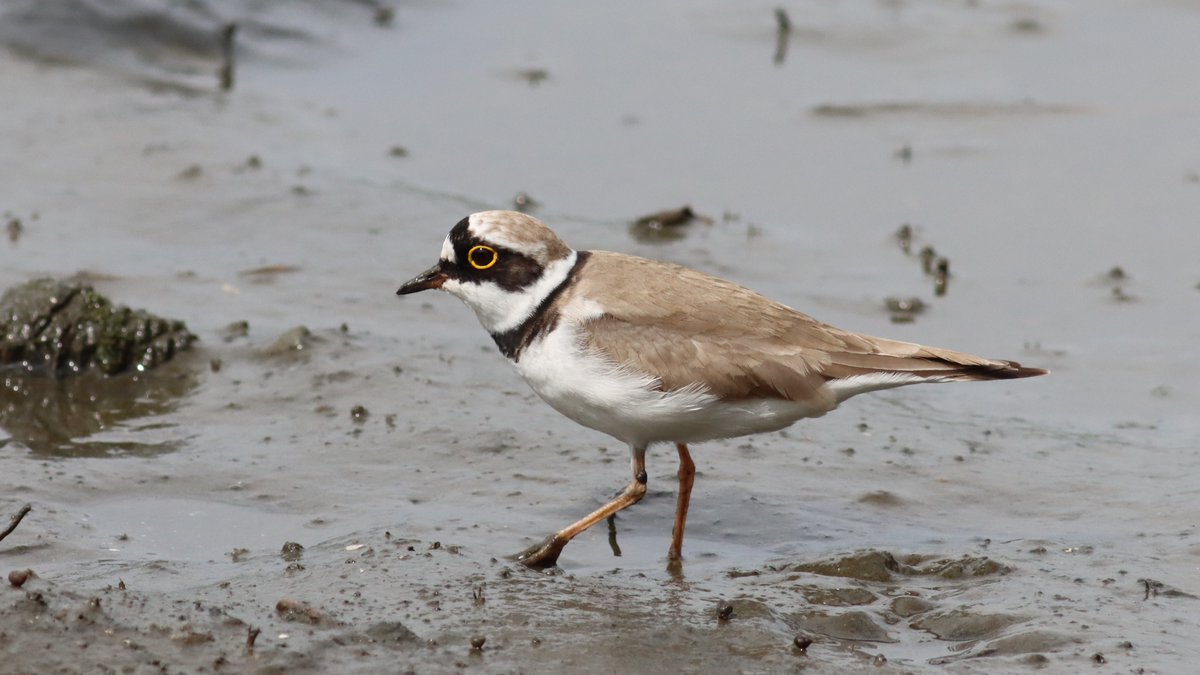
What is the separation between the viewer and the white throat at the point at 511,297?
6.18 metres

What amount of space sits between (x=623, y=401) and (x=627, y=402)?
18 mm

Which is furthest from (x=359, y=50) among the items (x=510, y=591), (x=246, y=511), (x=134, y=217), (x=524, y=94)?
(x=510, y=591)

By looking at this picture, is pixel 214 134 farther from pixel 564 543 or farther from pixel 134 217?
pixel 564 543

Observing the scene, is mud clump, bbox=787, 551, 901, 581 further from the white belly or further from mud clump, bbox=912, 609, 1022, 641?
the white belly

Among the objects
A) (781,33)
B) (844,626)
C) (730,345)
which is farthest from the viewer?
(781,33)

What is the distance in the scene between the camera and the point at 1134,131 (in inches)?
481

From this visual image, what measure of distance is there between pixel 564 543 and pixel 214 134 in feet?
22.2

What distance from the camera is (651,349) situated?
599 centimetres

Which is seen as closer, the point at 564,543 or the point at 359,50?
the point at 564,543

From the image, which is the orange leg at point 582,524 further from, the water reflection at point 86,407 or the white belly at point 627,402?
the water reflection at point 86,407

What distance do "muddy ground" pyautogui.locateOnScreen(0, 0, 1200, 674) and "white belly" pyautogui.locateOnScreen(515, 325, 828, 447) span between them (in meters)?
0.61

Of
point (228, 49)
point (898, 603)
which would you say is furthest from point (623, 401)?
point (228, 49)

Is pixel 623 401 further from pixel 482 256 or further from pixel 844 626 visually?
pixel 844 626

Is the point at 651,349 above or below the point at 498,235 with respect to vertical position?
below
